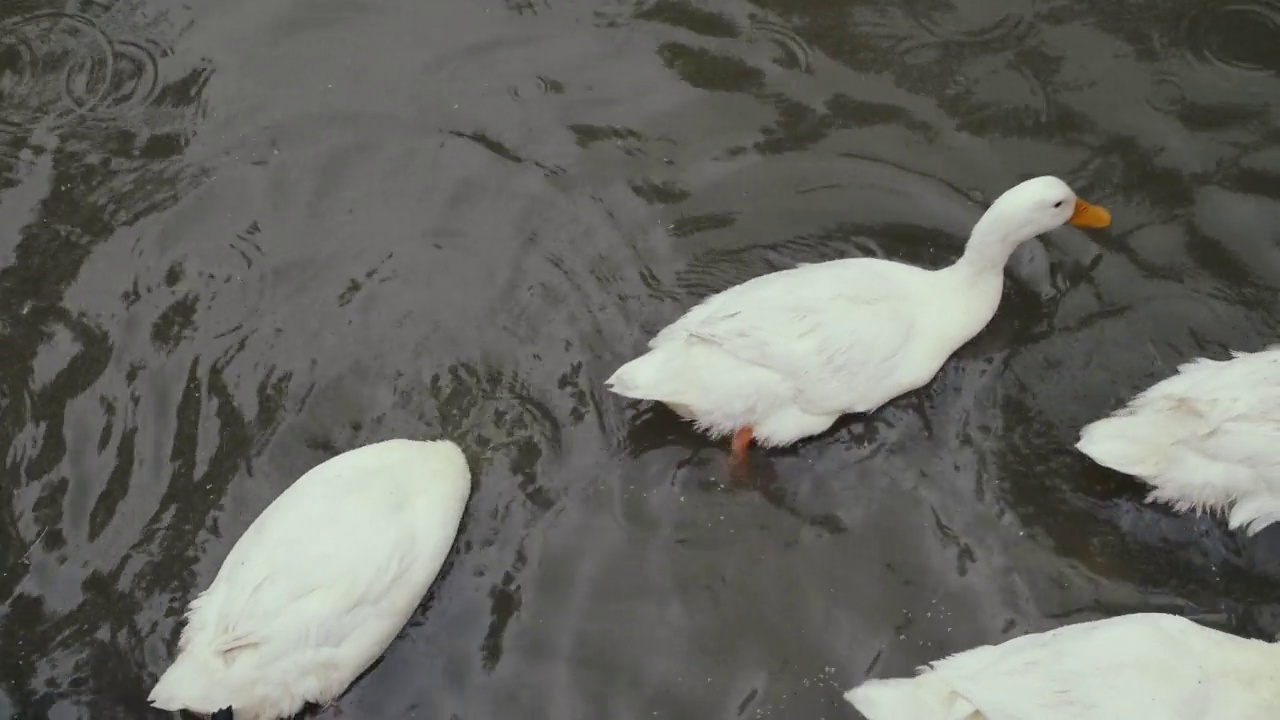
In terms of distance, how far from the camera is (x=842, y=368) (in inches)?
139

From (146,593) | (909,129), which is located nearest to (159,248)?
(146,593)

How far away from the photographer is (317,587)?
10.2 ft

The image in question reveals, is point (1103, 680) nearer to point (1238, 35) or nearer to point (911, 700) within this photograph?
point (911, 700)

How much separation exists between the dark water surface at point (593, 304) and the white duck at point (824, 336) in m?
0.18

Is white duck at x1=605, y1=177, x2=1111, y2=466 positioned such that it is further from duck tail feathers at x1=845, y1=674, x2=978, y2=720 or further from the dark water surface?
duck tail feathers at x1=845, y1=674, x2=978, y2=720

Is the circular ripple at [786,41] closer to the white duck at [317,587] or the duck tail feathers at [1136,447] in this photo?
the duck tail feathers at [1136,447]

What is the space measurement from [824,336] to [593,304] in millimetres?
922

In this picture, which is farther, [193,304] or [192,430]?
[193,304]

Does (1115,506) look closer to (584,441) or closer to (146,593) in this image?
(584,441)

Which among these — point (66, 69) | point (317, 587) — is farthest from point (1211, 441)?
point (66, 69)

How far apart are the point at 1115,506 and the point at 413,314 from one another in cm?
254

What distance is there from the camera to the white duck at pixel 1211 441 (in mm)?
3297

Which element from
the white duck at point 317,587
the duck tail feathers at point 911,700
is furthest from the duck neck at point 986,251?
the white duck at point 317,587

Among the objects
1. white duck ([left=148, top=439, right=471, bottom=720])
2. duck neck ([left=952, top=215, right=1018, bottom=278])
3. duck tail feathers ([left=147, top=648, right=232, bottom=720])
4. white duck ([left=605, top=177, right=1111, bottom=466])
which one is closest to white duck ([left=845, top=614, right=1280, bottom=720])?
white duck ([left=605, top=177, right=1111, bottom=466])
